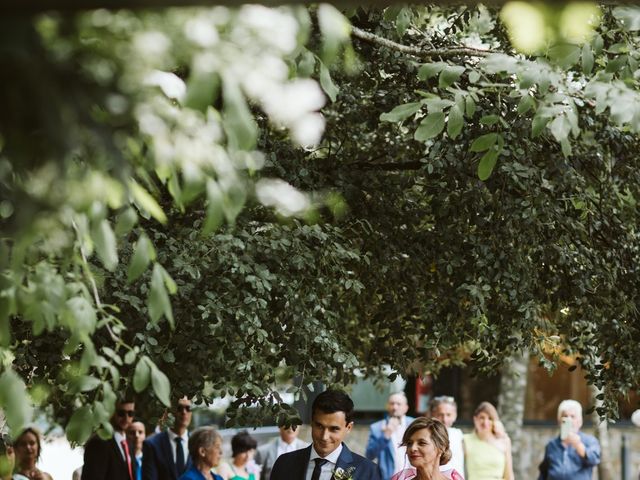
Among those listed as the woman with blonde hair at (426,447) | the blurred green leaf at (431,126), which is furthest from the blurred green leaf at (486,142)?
the woman with blonde hair at (426,447)

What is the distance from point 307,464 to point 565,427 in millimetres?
6559

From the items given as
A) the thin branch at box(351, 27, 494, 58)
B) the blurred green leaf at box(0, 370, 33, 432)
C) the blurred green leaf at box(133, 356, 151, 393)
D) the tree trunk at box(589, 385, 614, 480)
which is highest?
the thin branch at box(351, 27, 494, 58)

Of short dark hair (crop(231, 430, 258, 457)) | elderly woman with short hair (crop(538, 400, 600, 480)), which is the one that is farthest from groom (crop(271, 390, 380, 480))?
elderly woman with short hair (crop(538, 400, 600, 480))

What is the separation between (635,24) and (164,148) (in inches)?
79.0

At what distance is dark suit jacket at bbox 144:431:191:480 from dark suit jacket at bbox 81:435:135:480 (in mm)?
988

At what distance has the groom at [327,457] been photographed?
20.8 feet

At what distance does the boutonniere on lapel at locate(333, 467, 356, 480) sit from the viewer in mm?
6246

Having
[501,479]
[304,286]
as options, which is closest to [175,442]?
[501,479]

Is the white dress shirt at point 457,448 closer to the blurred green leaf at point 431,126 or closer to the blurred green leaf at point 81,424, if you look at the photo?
the blurred green leaf at point 431,126

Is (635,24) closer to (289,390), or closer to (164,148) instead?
(164,148)

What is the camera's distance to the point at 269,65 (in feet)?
8.23

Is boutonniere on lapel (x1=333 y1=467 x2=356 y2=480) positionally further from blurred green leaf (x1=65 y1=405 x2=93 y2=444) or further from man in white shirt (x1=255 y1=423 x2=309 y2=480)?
man in white shirt (x1=255 y1=423 x2=309 y2=480)

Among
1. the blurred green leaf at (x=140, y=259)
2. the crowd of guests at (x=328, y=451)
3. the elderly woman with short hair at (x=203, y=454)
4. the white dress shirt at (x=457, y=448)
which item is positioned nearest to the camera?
the blurred green leaf at (x=140, y=259)

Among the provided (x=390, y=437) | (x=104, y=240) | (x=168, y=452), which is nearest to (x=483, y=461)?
(x=390, y=437)
